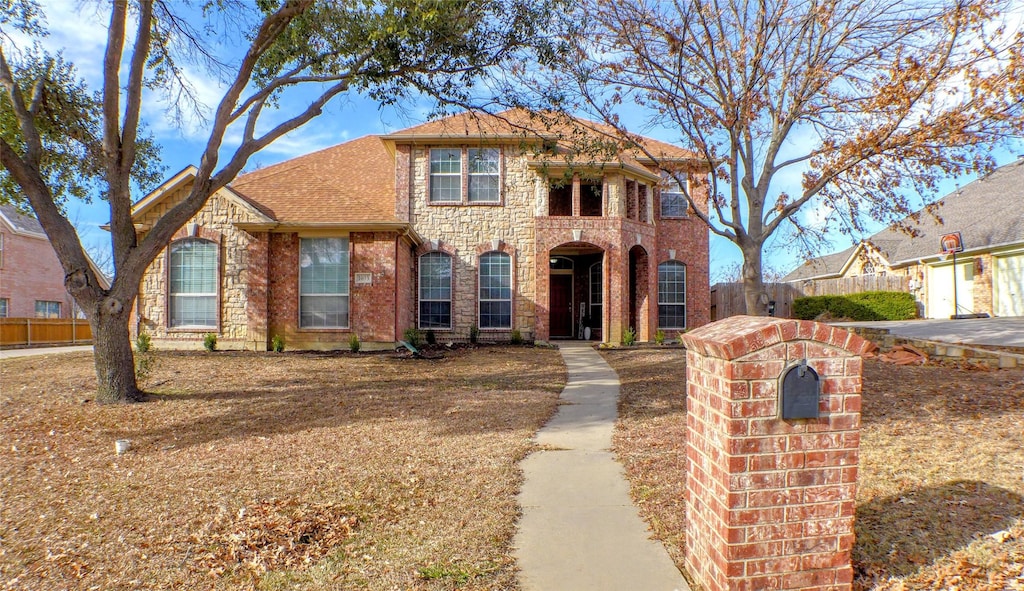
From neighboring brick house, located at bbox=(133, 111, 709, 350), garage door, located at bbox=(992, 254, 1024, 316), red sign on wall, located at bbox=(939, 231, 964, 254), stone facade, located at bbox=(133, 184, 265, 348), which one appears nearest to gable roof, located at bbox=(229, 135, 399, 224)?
neighboring brick house, located at bbox=(133, 111, 709, 350)

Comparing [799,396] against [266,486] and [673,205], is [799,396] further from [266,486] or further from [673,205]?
[673,205]

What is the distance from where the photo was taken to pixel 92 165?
34.0ft

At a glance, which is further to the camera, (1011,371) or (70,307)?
(70,307)

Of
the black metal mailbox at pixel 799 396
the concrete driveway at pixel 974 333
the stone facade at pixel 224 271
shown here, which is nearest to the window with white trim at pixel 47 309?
the stone facade at pixel 224 271

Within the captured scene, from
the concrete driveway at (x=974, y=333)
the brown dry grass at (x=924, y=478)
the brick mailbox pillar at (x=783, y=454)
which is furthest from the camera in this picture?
the concrete driveway at (x=974, y=333)

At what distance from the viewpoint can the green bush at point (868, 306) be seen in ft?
69.2

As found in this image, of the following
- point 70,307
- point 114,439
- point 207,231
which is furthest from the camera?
point 70,307

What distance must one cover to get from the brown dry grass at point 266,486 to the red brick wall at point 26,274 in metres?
20.5

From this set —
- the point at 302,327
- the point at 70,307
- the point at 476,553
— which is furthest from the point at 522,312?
the point at 70,307

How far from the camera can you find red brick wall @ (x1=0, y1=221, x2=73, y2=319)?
24.4 metres

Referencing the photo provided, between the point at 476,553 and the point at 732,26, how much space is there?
1094 cm

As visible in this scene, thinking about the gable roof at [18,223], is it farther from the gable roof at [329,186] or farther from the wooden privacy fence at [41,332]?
the gable roof at [329,186]

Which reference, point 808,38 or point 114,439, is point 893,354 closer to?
point 808,38

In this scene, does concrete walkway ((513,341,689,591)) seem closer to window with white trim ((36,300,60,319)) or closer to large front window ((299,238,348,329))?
large front window ((299,238,348,329))
